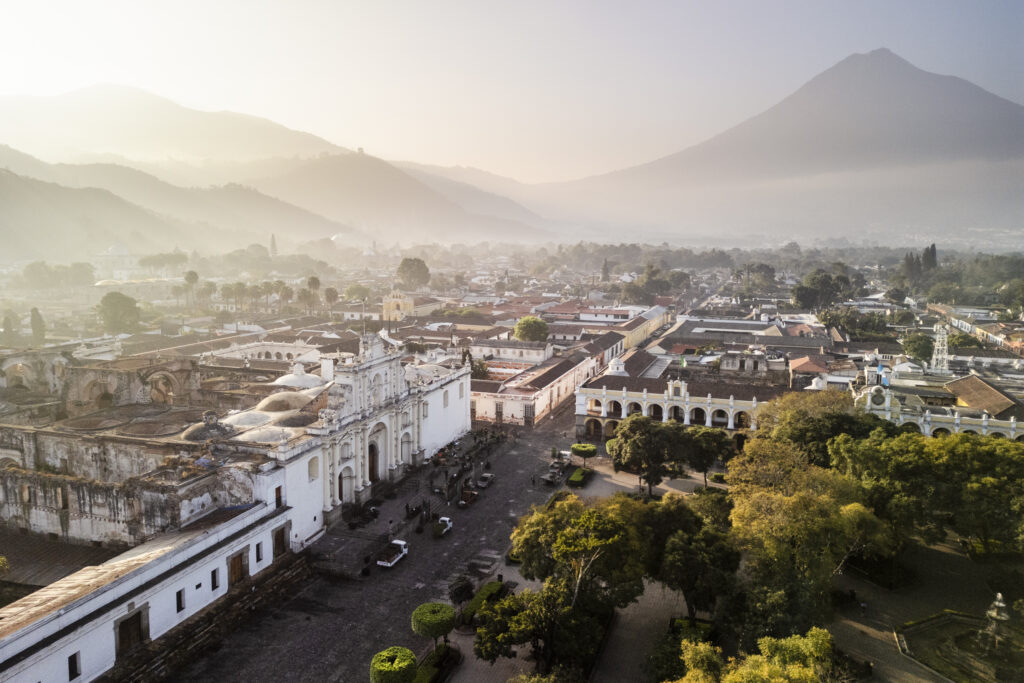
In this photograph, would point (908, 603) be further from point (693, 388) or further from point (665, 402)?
point (693, 388)

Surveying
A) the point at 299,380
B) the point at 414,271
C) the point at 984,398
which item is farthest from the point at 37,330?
the point at 984,398

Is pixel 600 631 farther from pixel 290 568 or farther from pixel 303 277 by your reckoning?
pixel 303 277

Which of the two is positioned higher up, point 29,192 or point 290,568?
point 29,192

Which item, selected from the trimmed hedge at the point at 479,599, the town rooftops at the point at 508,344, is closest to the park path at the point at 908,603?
the trimmed hedge at the point at 479,599

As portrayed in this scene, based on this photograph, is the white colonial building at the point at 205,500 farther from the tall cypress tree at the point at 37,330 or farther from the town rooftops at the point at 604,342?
the tall cypress tree at the point at 37,330

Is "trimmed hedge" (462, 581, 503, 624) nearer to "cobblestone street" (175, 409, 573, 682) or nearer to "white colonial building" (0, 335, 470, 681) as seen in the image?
"cobblestone street" (175, 409, 573, 682)

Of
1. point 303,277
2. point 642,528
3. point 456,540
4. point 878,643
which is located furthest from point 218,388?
point 303,277
